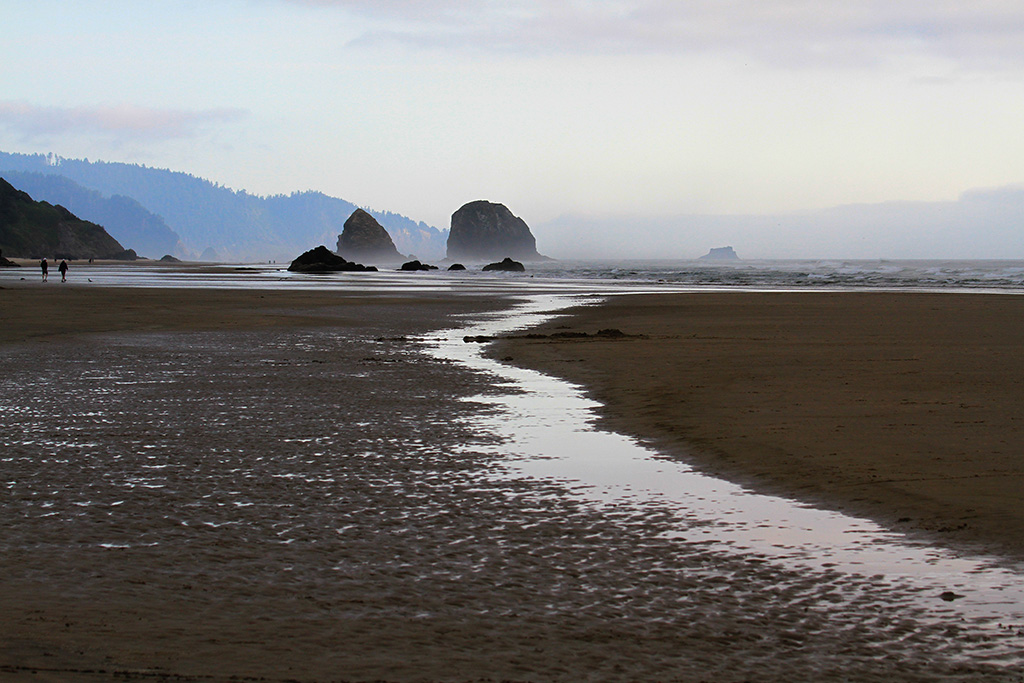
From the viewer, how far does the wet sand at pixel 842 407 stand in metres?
6.67

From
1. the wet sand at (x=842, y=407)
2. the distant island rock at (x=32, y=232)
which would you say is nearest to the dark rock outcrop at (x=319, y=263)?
the wet sand at (x=842, y=407)

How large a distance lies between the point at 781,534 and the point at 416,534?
2.33 metres

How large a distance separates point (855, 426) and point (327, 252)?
98.7 meters

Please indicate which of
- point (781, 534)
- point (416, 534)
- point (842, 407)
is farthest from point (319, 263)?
point (781, 534)

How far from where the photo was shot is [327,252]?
342 feet

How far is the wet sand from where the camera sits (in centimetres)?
667

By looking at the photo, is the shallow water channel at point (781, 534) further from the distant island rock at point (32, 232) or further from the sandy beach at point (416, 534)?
the distant island rock at point (32, 232)

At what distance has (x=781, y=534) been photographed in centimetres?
582

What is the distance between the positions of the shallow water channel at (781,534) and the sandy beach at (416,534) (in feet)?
0.26

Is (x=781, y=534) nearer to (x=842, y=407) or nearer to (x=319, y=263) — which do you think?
(x=842, y=407)

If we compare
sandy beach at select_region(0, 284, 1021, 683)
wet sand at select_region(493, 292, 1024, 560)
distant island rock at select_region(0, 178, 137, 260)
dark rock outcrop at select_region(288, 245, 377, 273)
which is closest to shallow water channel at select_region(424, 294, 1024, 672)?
sandy beach at select_region(0, 284, 1021, 683)

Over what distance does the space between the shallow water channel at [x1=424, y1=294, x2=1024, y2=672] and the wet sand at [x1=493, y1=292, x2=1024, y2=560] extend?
357 millimetres

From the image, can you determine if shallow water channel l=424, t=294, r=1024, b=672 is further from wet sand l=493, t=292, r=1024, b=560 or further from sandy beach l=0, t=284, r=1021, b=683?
wet sand l=493, t=292, r=1024, b=560

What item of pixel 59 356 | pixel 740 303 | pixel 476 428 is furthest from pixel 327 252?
pixel 476 428
